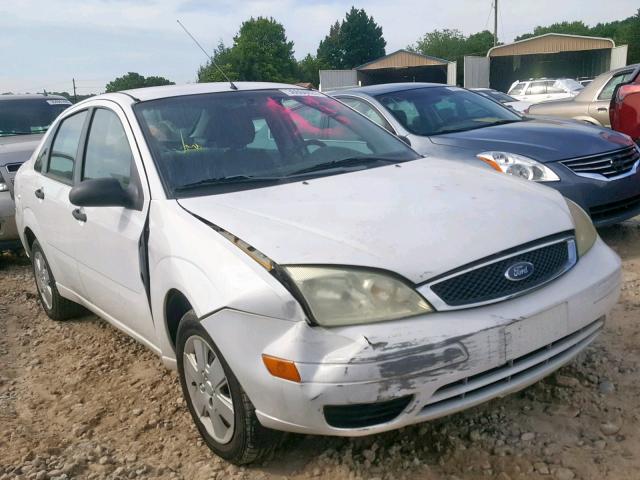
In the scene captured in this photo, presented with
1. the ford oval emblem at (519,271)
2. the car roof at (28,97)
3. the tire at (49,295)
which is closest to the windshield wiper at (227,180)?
the ford oval emblem at (519,271)

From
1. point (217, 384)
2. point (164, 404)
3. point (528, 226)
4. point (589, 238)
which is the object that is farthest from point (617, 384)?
point (164, 404)

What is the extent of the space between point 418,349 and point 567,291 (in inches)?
28.5

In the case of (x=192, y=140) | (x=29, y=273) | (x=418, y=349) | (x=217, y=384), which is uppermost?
(x=192, y=140)

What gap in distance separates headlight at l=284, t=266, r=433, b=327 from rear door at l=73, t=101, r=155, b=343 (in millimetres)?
1034

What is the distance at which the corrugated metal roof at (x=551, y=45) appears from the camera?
43.5 metres

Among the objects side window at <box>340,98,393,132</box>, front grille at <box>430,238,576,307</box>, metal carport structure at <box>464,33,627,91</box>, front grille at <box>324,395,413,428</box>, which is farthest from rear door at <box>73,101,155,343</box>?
metal carport structure at <box>464,33,627,91</box>

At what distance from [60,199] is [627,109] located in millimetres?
5993

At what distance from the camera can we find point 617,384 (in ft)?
9.78

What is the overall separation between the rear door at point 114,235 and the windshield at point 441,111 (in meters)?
3.10

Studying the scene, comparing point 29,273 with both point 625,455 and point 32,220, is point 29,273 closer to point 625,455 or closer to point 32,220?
point 32,220

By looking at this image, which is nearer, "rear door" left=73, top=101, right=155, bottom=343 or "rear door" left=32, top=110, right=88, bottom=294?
"rear door" left=73, top=101, right=155, bottom=343

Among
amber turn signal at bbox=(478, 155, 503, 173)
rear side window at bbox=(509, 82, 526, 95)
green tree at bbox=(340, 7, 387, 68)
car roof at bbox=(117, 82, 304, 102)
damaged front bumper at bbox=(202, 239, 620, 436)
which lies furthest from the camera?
green tree at bbox=(340, 7, 387, 68)

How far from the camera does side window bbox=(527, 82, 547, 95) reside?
2220cm

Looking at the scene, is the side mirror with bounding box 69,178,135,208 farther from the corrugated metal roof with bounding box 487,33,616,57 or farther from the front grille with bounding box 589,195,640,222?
the corrugated metal roof with bounding box 487,33,616,57
